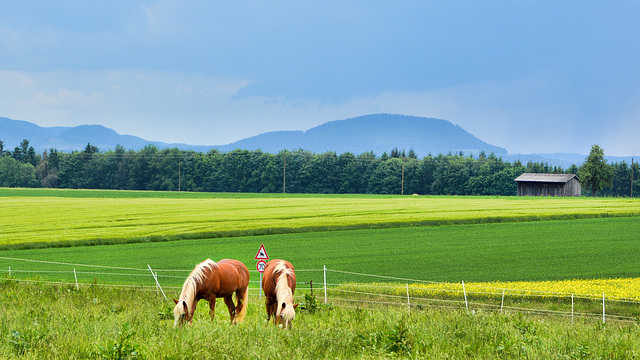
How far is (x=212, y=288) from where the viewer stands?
454 inches

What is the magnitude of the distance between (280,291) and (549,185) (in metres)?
119

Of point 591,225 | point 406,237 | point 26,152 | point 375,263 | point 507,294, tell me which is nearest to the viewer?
point 507,294

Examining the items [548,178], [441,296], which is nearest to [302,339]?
[441,296]

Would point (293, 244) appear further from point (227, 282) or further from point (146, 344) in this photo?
point (146, 344)

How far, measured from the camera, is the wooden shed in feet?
387

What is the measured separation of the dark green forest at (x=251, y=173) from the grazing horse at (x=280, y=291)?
134736 mm

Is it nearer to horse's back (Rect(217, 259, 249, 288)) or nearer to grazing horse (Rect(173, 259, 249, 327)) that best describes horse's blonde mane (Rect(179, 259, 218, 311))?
grazing horse (Rect(173, 259, 249, 327))

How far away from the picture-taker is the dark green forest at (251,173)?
489ft

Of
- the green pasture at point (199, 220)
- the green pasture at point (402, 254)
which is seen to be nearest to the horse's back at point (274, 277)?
the green pasture at point (402, 254)

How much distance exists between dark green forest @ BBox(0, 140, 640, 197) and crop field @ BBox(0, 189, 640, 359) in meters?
85.3

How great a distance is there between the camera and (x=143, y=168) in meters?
153

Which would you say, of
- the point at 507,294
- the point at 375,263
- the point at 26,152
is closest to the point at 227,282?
the point at 507,294

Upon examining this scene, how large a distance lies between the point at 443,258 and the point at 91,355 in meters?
26.0

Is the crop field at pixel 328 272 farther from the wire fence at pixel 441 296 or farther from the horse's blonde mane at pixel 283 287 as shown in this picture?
the horse's blonde mane at pixel 283 287
